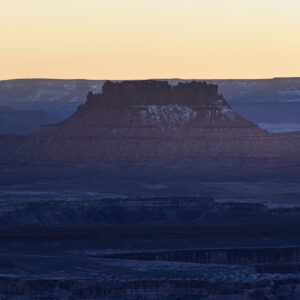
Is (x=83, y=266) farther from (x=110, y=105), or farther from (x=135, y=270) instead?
(x=110, y=105)

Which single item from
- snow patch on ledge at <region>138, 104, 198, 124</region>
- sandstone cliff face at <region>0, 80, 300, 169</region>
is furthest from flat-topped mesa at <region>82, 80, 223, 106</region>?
snow patch on ledge at <region>138, 104, 198, 124</region>

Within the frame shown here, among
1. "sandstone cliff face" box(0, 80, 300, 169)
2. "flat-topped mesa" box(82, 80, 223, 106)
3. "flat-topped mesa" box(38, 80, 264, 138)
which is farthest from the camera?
"flat-topped mesa" box(82, 80, 223, 106)

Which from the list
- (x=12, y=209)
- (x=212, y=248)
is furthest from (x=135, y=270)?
(x=12, y=209)

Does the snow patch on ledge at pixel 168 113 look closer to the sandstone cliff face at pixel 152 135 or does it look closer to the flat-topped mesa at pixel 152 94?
the sandstone cliff face at pixel 152 135

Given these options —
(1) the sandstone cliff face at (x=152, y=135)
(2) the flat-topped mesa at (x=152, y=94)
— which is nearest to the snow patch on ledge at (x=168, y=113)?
(1) the sandstone cliff face at (x=152, y=135)

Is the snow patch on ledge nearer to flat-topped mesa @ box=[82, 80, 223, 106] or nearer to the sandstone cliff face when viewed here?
the sandstone cliff face

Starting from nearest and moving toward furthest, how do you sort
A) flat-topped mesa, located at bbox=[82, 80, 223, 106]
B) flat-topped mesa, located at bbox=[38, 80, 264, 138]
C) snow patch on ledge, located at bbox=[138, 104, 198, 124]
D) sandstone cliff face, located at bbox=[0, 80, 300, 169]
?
1. sandstone cliff face, located at bbox=[0, 80, 300, 169]
2. flat-topped mesa, located at bbox=[38, 80, 264, 138]
3. snow patch on ledge, located at bbox=[138, 104, 198, 124]
4. flat-topped mesa, located at bbox=[82, 80, 223, 106]

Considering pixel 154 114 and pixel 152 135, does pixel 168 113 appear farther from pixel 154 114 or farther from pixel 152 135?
pixel 152 135
